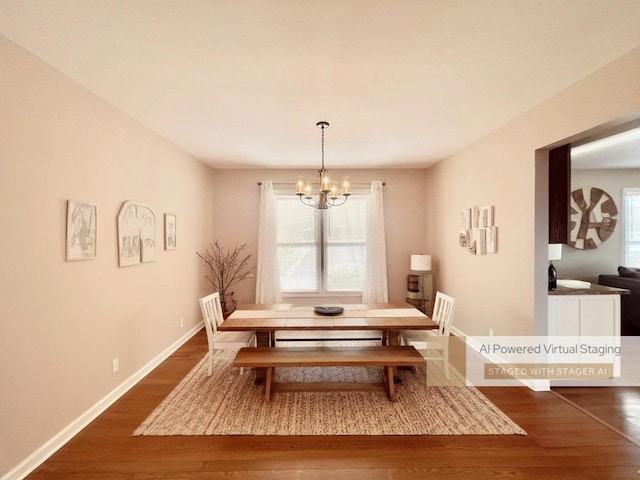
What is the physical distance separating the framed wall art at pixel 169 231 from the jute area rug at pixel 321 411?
1.58m

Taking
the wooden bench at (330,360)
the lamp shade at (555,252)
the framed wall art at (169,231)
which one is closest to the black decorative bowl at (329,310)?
the wooden bench at (330,360)

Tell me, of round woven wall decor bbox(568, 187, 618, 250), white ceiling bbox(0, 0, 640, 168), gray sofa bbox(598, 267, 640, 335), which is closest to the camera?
white ceiling bbox(0, 0, 640, 168)

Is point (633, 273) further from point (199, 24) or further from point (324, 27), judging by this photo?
point (199, 24)

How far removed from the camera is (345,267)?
5555 millimetres

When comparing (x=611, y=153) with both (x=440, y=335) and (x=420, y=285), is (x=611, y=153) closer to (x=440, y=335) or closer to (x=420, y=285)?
(x=420, y=285)

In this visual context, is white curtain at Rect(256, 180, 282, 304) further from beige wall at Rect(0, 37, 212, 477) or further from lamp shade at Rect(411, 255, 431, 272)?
lamp shade at Rect(411, 255, 431, 272)

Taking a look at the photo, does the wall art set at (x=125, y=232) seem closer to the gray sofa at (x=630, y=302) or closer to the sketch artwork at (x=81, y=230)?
the sketch artwork at (x=81, y=230)

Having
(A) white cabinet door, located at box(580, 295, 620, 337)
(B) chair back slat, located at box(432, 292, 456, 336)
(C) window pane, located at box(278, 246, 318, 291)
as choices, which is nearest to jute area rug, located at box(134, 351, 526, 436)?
(B) chair back slat, located at box(432, 292, 456, 336)

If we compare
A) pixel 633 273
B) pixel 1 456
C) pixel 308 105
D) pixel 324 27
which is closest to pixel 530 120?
pixel 308 105

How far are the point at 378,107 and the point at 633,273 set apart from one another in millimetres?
4799

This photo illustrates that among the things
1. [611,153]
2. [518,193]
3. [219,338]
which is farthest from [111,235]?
[611,153]

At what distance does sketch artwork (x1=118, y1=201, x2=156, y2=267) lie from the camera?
113 inches

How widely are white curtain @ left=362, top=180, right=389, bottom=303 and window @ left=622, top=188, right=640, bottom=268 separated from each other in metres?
3.88

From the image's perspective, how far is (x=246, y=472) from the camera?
6.31 feet
